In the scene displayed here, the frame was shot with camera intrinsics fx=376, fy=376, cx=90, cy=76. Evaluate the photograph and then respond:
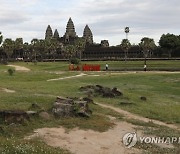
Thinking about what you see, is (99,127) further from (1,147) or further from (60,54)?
(60,54)

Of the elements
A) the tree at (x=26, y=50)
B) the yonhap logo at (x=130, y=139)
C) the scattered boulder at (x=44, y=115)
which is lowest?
the yonhap logo at (x=130, y=139)

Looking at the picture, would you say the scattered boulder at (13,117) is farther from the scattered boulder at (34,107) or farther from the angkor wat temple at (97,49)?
the angkor wat temple at (97,49)

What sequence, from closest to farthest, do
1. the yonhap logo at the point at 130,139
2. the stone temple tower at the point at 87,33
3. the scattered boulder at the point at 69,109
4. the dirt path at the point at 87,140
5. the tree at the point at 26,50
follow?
the dirt path at the point at 87,140
the yonhap logo at the point at 130,139
the scattered boulder at the point at 69,109
the tree at the point at 26,50
the stone temple tower at the point at 87,33

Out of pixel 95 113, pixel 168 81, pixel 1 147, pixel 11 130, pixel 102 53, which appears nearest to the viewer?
pixel 1 147

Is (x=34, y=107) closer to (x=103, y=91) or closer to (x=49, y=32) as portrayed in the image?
(x=103, y=91)

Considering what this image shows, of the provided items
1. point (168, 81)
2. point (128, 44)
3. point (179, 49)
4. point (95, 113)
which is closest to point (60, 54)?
point (128, 44)

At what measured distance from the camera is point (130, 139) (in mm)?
16312

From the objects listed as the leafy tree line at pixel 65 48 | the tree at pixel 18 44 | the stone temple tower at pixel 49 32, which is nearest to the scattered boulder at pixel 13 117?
the leafy tree line at pixel 65 48

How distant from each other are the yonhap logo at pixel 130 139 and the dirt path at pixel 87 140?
0.59ft

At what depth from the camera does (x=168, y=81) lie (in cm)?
4238

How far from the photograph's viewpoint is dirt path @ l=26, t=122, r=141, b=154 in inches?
575

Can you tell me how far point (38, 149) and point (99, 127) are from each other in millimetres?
5303

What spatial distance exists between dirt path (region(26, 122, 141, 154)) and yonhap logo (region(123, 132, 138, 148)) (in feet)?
0.59

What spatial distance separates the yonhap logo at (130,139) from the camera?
15527mm
